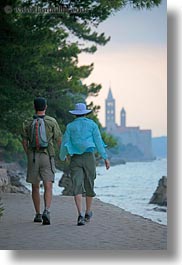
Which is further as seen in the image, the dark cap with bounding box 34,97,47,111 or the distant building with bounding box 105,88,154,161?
the distant building with bounding box 105,88,154,161

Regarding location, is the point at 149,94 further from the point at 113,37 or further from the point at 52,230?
the point at 52,230

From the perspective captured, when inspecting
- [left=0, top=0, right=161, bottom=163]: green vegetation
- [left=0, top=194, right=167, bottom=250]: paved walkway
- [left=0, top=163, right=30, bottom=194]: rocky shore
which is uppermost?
[left=0, top=0, right=161, bottom=163]: green vegetation

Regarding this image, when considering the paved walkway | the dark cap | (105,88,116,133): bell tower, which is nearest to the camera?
the paved walkway

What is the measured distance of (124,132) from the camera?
6.62 m

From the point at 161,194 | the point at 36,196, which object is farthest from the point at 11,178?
the point at 161,194

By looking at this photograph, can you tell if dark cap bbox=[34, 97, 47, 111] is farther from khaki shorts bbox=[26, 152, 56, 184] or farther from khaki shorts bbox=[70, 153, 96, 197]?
khaki shorts bbox=[70, 153, 96, 197]

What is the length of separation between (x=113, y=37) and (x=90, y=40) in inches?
7.8

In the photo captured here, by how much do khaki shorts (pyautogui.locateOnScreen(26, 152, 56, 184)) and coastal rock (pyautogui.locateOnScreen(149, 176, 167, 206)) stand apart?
87cm

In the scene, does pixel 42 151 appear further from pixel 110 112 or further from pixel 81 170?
pixel 110 112

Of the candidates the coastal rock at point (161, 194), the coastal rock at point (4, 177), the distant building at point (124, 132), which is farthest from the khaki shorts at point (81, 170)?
the coastal rock at point (4, 177)

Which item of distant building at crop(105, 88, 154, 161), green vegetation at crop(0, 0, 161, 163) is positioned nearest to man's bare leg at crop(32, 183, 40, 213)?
green vegetation at crop(0, 0, 161, 163)

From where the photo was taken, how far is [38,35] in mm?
6625

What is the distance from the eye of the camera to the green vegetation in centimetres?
651

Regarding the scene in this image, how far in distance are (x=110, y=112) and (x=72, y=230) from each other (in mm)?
1073
